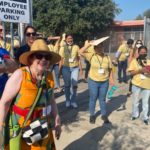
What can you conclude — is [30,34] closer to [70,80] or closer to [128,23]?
[70,80]

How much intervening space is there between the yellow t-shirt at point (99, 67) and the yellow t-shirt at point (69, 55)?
1.58 metres

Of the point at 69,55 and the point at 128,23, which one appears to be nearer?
the point at 69,55

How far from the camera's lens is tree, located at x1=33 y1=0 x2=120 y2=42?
3472 centimetres

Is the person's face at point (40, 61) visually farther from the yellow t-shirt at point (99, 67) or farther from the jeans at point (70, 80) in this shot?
the jeans at point (70, 80)

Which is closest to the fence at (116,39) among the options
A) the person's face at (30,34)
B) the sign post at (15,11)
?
the sign post at (15,11)

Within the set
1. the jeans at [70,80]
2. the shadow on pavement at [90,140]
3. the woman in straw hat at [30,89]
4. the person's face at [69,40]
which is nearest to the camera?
the woman in straw hat at [30,89]

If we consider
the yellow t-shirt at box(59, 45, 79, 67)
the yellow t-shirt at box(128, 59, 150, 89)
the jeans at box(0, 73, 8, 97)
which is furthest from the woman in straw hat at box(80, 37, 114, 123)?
the jeans at box(0, 73, 8, 97)

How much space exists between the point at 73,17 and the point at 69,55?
2683cm

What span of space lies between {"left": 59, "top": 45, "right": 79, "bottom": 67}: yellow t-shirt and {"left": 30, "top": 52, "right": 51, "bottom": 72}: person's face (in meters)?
5.27

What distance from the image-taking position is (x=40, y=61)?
348cm

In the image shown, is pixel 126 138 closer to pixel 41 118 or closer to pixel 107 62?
pixel 107 62

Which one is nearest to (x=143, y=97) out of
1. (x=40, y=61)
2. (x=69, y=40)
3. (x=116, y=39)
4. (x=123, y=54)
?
(x=69, y=40)

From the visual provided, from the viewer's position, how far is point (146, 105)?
24.6 ft

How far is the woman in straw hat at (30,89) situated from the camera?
3344 mm
